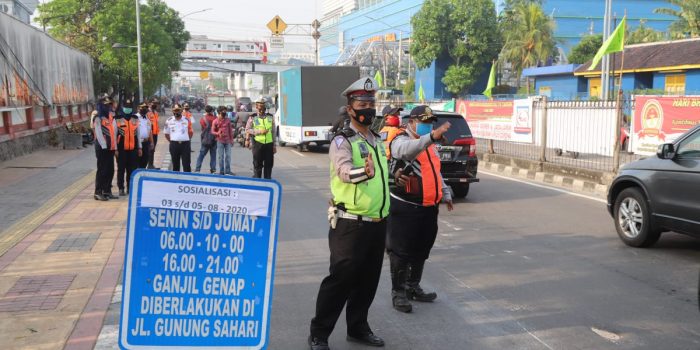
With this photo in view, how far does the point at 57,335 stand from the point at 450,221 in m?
6.05

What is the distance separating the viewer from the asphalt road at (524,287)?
478 cm

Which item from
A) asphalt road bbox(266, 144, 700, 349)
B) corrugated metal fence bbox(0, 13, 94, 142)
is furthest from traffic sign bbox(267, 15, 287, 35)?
asphalt road bbox(266, 144, 700, 349)

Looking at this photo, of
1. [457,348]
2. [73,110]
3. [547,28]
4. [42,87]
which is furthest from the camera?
[547,28]

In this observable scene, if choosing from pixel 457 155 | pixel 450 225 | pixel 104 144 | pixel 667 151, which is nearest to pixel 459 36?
pixel 457 155

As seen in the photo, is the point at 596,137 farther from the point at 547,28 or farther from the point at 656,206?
the point at 547,28

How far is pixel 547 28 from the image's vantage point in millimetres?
52219

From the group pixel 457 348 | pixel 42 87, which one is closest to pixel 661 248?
pixel 457 348

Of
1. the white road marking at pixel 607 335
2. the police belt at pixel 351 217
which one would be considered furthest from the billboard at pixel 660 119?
the police belt at pixel 351 217

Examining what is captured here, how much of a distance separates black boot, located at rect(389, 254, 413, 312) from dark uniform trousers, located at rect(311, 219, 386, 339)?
35.1 inches

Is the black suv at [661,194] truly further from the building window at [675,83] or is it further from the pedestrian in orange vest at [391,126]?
the building window at [675,83]

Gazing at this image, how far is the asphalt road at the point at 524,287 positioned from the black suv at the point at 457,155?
124 cm

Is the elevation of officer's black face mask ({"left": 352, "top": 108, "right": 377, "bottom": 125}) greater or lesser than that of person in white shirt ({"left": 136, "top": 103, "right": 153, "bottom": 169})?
greater

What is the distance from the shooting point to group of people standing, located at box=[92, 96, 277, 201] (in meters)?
10.7

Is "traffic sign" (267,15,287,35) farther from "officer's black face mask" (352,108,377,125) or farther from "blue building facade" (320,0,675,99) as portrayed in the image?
"officer's black face mask" (352,108,377,125)
